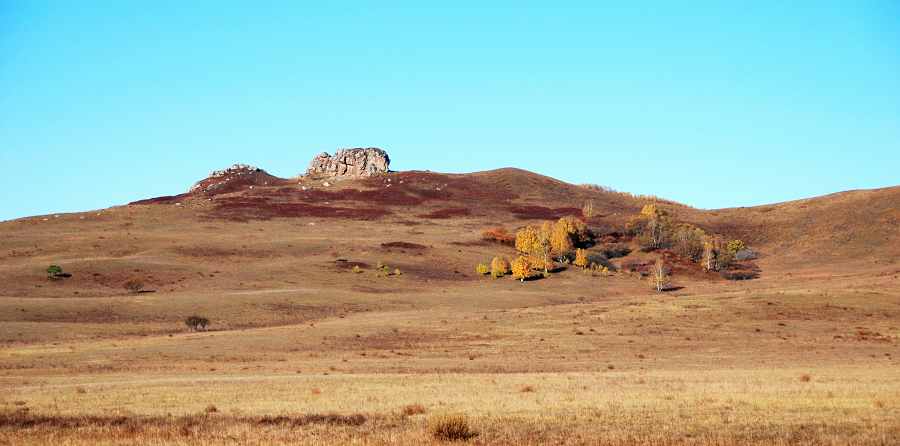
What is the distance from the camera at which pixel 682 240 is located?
125938 millimetres

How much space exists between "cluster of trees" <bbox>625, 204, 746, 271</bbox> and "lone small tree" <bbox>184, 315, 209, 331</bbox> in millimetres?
71045

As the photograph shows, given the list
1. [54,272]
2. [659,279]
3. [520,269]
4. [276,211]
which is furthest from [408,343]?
[276,211]

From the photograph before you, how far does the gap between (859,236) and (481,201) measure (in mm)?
65840

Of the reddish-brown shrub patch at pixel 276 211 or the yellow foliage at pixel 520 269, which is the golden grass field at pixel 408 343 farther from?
the reddish-brown shrub patch at pixel 276 211

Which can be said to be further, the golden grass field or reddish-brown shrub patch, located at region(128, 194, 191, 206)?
reddish-brown shrub patch, located at region(128, 194, 191, 206)

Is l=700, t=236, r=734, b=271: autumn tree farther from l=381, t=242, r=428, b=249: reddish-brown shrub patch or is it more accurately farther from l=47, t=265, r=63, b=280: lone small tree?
l=47, t=265, r=63, b=280: lone small tree

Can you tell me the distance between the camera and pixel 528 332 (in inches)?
2336

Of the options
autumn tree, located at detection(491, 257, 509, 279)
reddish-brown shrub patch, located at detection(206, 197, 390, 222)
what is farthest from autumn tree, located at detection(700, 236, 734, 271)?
reddish-brown shrub patch, located at detection(206, 197, 390, 222)

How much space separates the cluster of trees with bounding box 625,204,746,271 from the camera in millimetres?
118000

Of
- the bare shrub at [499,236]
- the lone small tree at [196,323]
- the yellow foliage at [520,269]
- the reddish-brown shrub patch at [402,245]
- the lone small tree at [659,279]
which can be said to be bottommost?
the lone small tree at [196,323]

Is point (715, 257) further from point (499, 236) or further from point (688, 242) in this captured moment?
point (499, 236)

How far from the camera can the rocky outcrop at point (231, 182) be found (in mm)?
181375

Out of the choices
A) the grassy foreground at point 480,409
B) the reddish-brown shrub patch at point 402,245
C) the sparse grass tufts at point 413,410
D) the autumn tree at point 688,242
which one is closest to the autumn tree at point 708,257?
the autumn tree at point 688,242

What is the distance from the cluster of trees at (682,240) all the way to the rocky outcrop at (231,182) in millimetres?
84979
